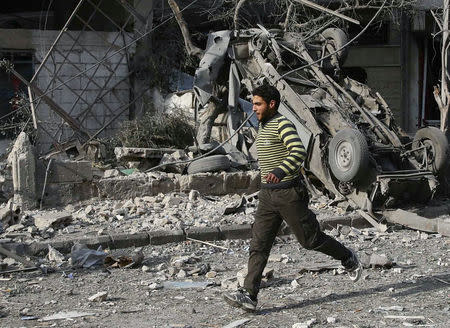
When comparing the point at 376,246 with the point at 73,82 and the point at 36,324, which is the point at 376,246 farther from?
the point at 73,82

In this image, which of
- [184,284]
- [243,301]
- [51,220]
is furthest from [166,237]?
[243,301]

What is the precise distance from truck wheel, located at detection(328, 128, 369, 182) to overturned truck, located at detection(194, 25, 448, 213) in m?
0.01

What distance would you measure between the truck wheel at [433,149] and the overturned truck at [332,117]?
14 millimetres

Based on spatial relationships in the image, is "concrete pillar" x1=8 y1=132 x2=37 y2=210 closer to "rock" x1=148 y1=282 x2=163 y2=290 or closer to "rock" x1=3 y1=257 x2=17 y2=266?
"rock" x1=3 y1=257 x2=17 y2=266

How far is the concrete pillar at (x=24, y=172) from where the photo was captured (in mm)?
9227

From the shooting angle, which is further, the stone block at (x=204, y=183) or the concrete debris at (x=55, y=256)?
the stone block at (x=204, y=183)

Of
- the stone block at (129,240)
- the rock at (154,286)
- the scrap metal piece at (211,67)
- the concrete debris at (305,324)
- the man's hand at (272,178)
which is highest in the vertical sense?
the scrap metal piece at (211,67)

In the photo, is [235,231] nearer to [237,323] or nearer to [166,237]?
[166,237]

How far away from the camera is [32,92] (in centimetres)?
1433

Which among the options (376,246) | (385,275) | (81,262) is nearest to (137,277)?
(81,262)

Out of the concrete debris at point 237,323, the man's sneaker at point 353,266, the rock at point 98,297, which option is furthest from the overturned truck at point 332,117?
the rock at point 98,297

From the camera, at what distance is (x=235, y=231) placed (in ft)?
28.8

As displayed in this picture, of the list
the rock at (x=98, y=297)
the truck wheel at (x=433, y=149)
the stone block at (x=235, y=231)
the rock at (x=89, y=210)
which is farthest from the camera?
the truck wheel at (x=433, y=149)

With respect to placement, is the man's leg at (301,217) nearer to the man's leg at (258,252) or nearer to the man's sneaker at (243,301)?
the man's leg at (258,252)
